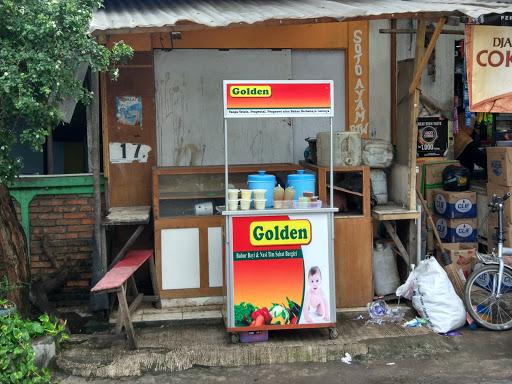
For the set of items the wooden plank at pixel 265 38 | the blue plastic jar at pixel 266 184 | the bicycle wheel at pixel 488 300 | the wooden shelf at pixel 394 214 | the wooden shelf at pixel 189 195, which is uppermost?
the wooden plank at pixel 265 38

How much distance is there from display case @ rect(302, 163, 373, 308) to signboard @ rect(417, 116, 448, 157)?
5.36 feet

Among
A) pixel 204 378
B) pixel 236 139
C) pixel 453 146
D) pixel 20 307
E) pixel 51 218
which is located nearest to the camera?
pixel 204 378

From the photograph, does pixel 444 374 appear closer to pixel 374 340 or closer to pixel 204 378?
pixel 374 340

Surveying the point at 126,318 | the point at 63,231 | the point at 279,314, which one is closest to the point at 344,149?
the point at 279,314

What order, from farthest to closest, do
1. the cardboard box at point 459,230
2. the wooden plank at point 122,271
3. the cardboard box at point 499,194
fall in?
the cardboard box at point 459,230 < the cardboard box at point 499,194 < the wooden plank at point 122,271

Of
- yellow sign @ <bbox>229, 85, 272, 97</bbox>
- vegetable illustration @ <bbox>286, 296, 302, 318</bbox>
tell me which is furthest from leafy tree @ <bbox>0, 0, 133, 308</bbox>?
vegetable illustration @ <bbox>286, 296, 302, 318</bbox>

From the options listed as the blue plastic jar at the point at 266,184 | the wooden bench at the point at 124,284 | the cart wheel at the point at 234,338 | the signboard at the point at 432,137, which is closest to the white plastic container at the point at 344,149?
the blue plastic jar at the point at 266,184

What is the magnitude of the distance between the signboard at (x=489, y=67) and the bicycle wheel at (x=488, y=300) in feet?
5.60

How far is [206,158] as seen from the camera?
7434 millimetres

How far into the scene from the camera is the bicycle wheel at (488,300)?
21.3 ft

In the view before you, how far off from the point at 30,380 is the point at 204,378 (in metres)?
1.44

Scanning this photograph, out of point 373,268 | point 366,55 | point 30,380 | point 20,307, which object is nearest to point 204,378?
point 30,380

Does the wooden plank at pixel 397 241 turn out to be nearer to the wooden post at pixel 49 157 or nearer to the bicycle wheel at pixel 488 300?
the bicycle wheel at pixel 488 300

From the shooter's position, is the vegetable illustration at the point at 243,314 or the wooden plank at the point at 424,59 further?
the wooden plank at the point at 424,59
